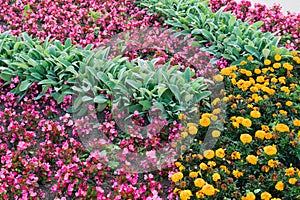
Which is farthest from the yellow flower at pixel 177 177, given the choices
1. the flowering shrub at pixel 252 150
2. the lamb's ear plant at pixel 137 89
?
the lamb's ear plant at pixel 137 89

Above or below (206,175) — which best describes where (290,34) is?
above

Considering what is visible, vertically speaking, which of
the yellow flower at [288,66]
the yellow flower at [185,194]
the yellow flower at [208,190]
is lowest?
the yellow flower at [185,194]

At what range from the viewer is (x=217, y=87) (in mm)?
4719

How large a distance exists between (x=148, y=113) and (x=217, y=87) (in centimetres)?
86

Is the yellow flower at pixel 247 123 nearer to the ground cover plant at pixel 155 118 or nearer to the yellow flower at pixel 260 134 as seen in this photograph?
the ground cover plant at pixel 155 118

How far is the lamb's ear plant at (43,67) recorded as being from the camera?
4711mm

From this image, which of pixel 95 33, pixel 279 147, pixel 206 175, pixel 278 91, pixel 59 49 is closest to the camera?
pixel 206 175

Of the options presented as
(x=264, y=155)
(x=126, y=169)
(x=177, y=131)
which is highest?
(x=264, y=155)

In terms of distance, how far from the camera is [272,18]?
6297 millimetres

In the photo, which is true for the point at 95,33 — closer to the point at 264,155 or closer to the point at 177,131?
the point at 177,131

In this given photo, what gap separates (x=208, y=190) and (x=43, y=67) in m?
2.47

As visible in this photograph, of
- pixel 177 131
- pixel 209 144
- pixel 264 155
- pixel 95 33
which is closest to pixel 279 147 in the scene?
pixel 264 155

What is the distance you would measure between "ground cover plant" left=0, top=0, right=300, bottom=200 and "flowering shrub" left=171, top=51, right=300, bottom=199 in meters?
0.01

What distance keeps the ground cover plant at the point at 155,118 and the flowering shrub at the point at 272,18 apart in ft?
1.43
